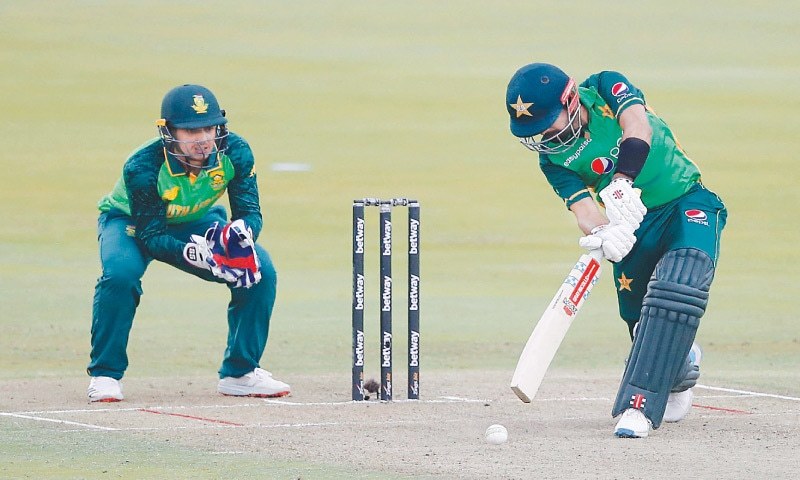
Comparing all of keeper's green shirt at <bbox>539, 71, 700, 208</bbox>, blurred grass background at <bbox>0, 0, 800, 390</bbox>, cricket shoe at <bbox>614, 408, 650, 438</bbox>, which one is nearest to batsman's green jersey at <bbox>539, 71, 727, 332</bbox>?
keeper's green shirt at <bbox>539, 71, 700, 208</bbox>

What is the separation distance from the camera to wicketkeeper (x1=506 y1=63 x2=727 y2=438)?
5.38 m

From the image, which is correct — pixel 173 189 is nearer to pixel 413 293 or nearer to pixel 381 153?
pixel 413 293

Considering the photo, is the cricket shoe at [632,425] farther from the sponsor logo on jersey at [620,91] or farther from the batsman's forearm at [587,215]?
the sponsor logo on jersey at [620,91]

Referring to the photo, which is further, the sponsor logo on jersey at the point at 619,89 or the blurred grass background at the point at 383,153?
the blurred grass background at the point at 383,153

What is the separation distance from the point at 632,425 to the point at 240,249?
190cm

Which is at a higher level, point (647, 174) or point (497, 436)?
point (647, 174)

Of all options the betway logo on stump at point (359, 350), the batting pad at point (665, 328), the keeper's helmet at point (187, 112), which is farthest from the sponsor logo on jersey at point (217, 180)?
the batting pad at point (665, 328)

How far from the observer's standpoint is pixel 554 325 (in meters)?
5.47

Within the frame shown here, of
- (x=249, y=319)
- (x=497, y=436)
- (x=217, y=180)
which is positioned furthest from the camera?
(x=249, y=319)

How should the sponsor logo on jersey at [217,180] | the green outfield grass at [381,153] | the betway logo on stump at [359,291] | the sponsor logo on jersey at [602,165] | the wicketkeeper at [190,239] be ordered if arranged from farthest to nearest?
the green outfield grass at [381,153] → the sponsor logo on jersey at [217,180] → the wicketkeeper at [190,239] → the betway logo on stump at [359,291] → the sponsor logo on jersey at [602,165]

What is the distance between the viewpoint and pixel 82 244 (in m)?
14.6

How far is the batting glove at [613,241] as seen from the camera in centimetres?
538

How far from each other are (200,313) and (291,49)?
615 inches

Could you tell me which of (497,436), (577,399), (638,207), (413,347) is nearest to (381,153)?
(577,399)
